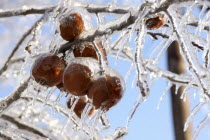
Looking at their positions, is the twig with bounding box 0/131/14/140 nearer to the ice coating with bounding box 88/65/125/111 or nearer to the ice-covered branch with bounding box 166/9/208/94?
the ice coating with bounding box 88/65/125/111

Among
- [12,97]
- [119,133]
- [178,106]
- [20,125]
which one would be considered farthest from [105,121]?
[178,106]

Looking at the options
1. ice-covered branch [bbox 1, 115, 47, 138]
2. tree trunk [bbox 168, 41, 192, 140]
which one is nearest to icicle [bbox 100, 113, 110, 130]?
ice-covered branch [bbox 1, 115, 47, 138]

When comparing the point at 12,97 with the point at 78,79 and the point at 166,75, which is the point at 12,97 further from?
the point at 166,75

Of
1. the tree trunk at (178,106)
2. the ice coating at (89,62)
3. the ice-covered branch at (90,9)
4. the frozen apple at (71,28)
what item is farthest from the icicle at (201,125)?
the tree trunk at (178,106)

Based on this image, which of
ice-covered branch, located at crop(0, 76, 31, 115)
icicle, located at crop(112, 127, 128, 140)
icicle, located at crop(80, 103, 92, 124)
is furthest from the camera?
icicle, located at crop(112, 127, 128, 140)

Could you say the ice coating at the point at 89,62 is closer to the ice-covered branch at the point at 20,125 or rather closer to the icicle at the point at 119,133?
the icicle at the point at 119,133

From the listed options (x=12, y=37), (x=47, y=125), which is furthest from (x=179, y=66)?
(x=12, y=37)
